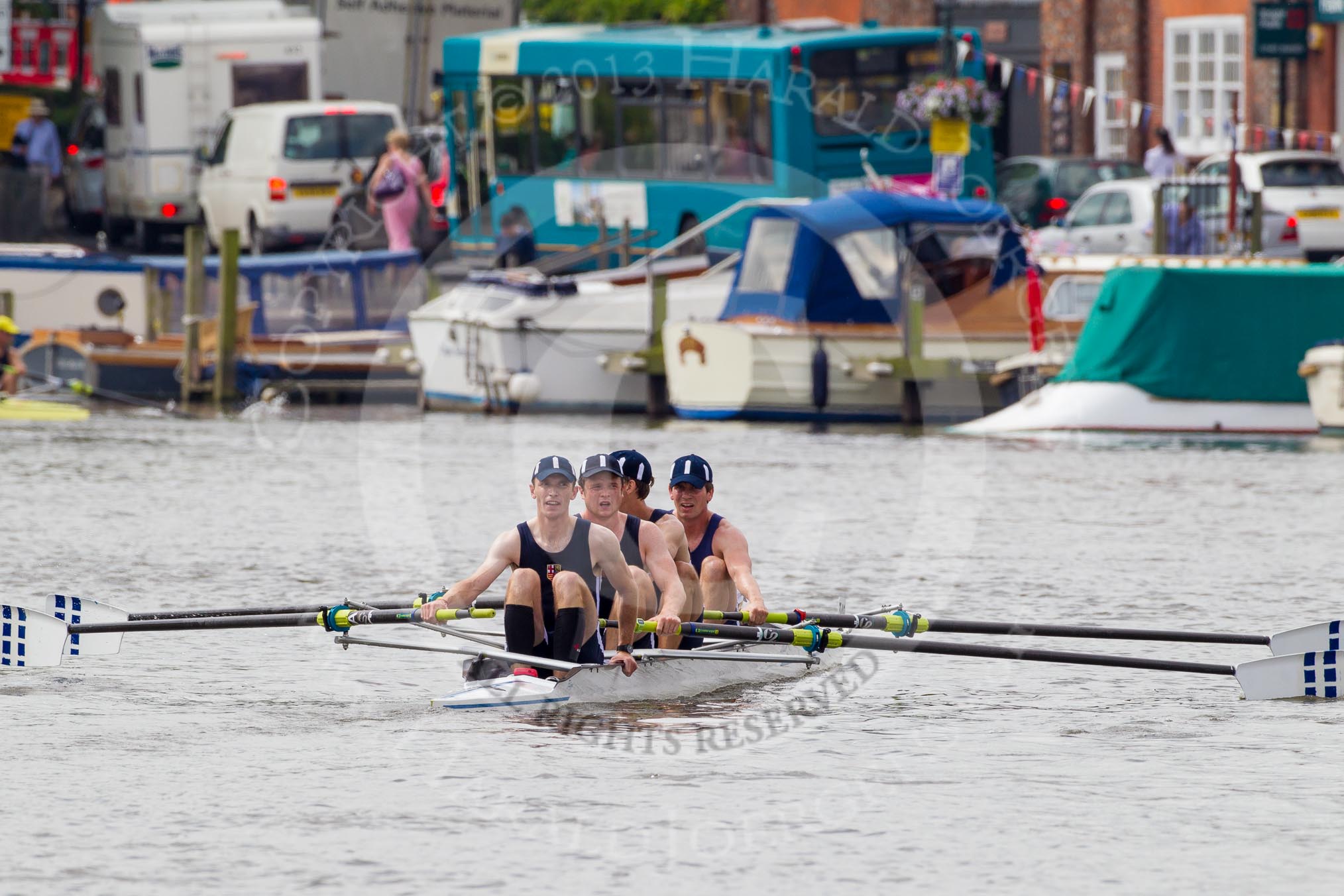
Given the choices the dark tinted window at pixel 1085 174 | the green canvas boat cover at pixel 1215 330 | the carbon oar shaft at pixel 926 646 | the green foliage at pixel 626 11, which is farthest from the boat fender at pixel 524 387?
the green foliage at pixel 626 11

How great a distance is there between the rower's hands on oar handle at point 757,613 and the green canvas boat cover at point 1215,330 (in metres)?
14.5

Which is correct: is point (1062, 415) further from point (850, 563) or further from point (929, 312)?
point (850, 563)

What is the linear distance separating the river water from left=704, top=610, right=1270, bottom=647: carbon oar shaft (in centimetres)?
30

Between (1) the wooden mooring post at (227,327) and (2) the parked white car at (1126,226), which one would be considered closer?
(1) the wooden mooring post at (227,327)

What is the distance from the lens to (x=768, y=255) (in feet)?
95.8

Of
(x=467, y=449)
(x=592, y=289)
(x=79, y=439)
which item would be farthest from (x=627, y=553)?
(x=592, y=289)

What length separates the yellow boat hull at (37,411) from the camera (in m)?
27.6

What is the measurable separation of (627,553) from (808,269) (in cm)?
1621

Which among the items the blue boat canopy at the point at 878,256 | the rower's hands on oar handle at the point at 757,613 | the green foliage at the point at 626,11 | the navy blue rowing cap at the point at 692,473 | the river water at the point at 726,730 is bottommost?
the river water at the point at 726,730

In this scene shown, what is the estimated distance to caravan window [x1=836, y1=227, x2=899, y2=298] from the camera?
28.6 metres

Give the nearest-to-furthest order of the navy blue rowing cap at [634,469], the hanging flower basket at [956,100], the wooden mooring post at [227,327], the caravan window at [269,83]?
the navy blue rowing cap at [634,469] < the wooden mooring post at [227,327] < the hanging flower basket at [956,100] < the caravan window at [269,83]

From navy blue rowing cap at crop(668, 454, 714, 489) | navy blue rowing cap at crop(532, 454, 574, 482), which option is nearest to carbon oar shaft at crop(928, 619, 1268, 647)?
navy blue rowing cap at crop(668, 454, 714, 489)

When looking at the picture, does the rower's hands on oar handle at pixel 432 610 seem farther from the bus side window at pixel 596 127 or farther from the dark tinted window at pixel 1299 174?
the dark tinted window at pixel 1299 174

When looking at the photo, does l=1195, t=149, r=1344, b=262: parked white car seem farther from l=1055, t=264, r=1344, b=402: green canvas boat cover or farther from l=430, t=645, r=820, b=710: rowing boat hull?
l=430, t=645, r=820, b=710: rowing boat hull
